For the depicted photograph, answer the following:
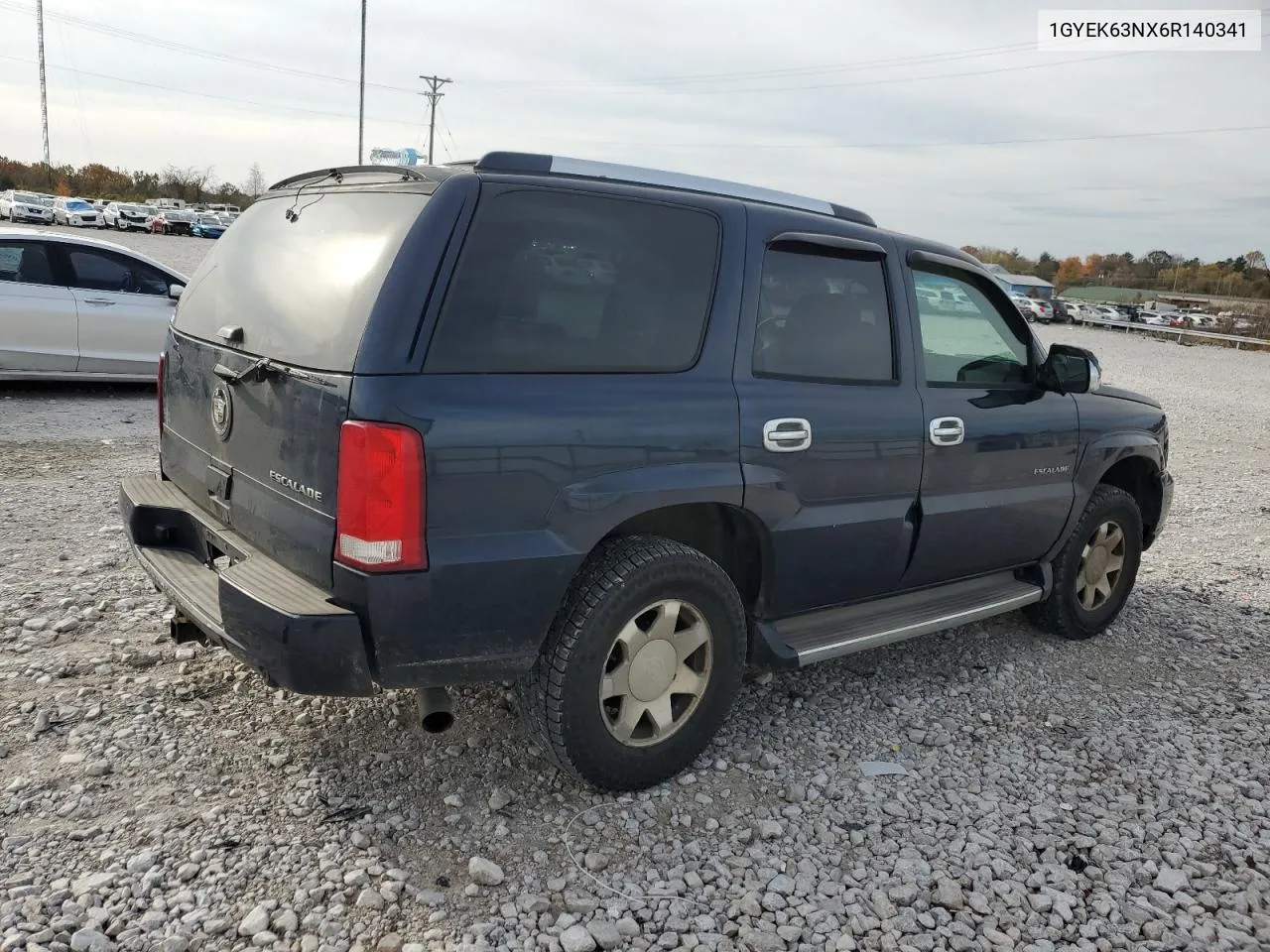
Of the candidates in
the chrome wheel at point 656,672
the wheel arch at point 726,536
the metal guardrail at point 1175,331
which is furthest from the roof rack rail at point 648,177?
the metal guardrail at point 1175,331

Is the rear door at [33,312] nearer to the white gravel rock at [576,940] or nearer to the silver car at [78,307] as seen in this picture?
the silver car at [78,307]

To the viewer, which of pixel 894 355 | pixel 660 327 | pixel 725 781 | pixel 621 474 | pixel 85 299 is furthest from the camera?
pixel 85 299

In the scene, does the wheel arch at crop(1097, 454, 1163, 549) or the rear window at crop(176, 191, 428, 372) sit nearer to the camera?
the rear window at crop(176, 191, 428, 372)

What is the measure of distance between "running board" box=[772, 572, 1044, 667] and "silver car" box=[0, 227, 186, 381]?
793 centimetres

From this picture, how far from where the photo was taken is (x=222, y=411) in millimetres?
3248

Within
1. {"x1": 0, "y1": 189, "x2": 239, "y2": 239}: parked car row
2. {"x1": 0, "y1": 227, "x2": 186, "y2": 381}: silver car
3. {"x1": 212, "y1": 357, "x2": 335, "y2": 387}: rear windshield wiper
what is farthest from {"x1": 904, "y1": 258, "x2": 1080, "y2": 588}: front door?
{"x1": 0, "y1": 189, "x2": 239, "y2": 239}: parked car row

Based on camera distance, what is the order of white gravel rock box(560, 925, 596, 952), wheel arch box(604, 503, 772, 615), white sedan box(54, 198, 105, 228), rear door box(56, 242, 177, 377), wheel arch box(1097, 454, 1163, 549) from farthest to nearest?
white sedan box(54, 198, 105, 228) < rear door box(56, 242, 177, 377) < wheel arch box(1097, 454, 1163, 549) < wheel arch box(604, 503, 772, 615) < white gravel rock box(560, 925, 596, 952)

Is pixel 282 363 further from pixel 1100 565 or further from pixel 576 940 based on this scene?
pixel 1100 565

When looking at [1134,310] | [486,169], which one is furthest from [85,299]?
[1134,310]

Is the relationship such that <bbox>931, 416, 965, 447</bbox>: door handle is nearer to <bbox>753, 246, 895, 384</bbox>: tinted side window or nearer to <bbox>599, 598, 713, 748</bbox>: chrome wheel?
<bbox>753, 246, 895, 384</bbox>: tinted side window

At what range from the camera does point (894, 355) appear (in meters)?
3.91

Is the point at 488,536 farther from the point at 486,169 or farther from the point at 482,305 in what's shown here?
the point at 486,169

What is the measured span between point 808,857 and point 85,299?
28.4 feet

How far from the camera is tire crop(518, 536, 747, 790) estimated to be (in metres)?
3.02
